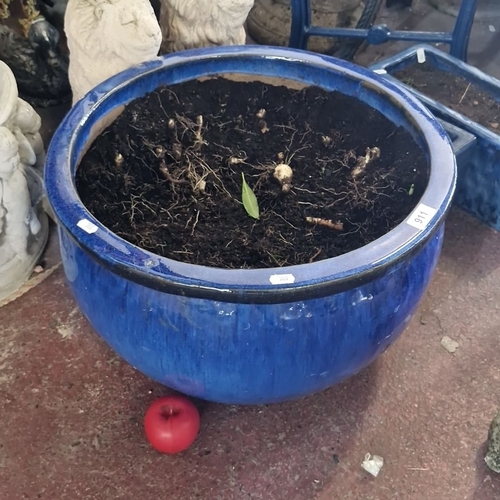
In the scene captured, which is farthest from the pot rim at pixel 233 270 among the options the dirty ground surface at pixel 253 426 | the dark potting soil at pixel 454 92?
the dark potting soil at pixel 454 92

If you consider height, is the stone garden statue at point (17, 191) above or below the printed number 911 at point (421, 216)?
below

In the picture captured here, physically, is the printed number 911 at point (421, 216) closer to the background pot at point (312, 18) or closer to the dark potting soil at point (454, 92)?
the dark potting soil at point (454, 92)

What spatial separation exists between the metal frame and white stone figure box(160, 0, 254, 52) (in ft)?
1.85

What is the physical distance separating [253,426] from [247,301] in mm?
485

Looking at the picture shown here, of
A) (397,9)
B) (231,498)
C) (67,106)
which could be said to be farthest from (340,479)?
(397,9)

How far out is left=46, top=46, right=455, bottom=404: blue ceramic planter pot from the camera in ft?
3.25

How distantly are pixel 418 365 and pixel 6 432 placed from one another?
3.12ft

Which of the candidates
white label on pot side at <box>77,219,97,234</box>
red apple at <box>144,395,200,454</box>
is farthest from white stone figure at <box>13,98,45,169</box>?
red apple at <box>144,395,200,454</box>

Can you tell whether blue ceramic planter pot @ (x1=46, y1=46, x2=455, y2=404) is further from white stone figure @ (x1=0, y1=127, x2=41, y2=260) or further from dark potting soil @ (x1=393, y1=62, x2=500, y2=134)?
dark potting soil @ (x1=393, y1=62, x2=500, y2=134)

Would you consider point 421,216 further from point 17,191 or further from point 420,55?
point 420,55

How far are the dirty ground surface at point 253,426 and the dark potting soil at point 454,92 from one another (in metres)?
0.69

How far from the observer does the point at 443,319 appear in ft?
5.26

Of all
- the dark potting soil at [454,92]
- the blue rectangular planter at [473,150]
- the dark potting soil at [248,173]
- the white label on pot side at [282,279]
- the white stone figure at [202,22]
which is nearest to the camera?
the white label on pot side at [282,279]

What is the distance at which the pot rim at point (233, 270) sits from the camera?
3.20 feet
